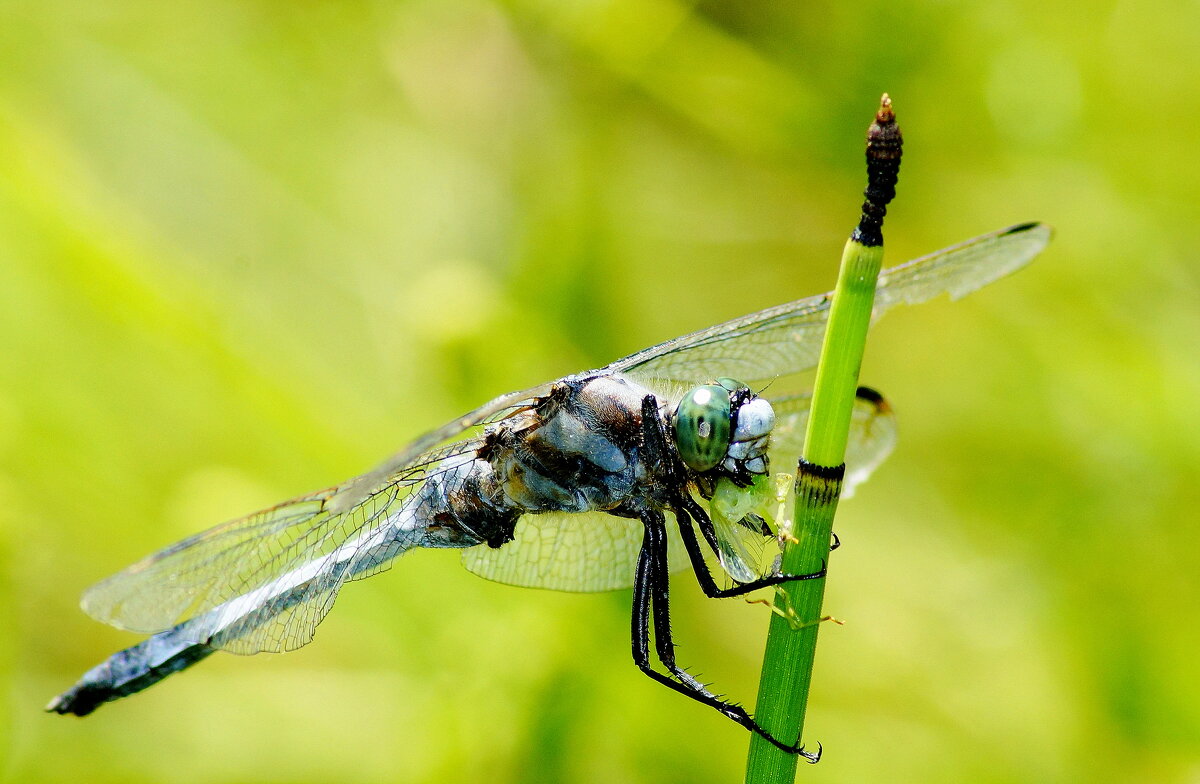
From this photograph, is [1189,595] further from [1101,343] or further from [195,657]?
[195,657]

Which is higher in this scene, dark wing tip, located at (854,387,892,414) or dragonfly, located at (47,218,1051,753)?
dark wing tip, located at (854,387,892,414)

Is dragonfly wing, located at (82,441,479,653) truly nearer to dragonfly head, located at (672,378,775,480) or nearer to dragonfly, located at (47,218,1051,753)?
dragonfly, located at (47,218,1051,753)

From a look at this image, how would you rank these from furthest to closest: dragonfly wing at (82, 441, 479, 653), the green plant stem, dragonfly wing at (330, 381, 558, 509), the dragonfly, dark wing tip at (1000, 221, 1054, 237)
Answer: dragonfly wing at (82, 441, 479, 653), the dragonfly, dark wing tip at (1000, 221, 1054, 237), dragonfly wing at (330, 381, 558, 509), the green plant stem

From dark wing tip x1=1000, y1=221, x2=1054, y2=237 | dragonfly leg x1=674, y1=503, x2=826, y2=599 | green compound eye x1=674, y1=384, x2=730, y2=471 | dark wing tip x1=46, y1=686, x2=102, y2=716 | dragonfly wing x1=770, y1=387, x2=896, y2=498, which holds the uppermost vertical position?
dark wing tip x1=1000, y1=221, x2=1054, y2=237

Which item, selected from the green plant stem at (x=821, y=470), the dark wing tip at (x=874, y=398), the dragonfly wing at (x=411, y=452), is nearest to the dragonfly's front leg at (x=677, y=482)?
the dragonfly wing at (x=411, y=452)

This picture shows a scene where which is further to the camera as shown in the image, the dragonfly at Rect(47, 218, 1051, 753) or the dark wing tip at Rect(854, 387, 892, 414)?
the dark wing tip at Rect(854, 387, 892, 414)

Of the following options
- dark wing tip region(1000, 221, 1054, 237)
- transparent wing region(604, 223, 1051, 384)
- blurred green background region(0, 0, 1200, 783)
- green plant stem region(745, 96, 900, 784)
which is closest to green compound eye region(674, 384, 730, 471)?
transparent wing region(604, 223, 1051, 384)
